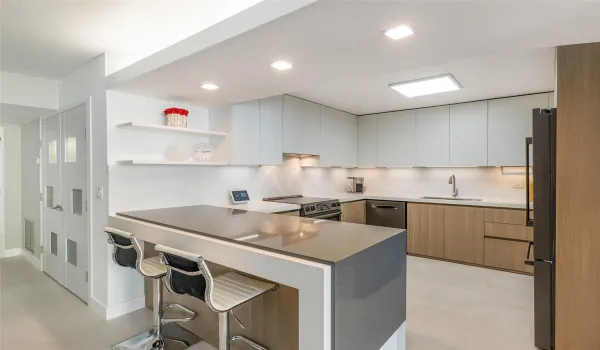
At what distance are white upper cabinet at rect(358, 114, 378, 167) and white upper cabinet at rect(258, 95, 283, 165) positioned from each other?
1957mm

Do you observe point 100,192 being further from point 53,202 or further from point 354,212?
point 354,212

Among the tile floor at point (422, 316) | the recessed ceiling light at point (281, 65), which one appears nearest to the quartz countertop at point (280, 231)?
the tile floor at point (422, 316)

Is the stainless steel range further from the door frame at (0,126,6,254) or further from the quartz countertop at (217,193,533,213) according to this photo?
the door frame at (0,126,6,254)

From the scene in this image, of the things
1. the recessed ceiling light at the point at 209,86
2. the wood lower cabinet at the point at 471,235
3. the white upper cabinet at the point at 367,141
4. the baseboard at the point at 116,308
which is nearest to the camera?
the recessed ceiling light at the point at 209,86

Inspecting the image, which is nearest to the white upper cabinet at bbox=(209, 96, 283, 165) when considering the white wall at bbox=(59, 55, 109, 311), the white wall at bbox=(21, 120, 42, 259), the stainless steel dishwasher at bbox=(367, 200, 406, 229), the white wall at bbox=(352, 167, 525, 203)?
the white wall at bbox=(59, 55, 109, 311)

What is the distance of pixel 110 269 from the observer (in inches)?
109

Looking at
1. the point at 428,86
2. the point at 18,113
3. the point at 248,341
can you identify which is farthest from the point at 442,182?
the point at 18,113

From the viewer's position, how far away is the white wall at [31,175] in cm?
412

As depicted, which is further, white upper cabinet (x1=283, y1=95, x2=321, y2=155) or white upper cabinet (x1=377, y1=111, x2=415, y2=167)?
white upper cabinet (x1=377, y1=111, x2=415, y2=167)

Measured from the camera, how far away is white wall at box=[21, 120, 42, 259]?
4.12 m

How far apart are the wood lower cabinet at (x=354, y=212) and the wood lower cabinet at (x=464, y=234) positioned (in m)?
1.19

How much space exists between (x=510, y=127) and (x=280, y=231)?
368cm

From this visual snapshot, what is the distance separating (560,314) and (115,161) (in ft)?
11.7

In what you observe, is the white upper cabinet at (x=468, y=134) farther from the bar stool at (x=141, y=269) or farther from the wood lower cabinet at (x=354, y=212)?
the bar stool at (x=141, y=269)
